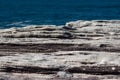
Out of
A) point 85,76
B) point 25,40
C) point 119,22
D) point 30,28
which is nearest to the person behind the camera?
point 85,76

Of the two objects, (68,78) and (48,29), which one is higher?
(48,29)

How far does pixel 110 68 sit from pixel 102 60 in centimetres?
77

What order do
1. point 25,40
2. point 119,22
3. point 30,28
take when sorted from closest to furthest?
1. point 25,40
2. point 30,28
3. point 119,22

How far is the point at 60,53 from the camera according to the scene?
28.3 m

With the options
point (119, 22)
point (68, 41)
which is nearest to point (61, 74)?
point (68, 41)

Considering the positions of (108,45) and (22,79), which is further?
(108,45)

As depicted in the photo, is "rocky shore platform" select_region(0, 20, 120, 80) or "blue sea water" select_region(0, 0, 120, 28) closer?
"rocky shore platform" select_region(0, 20, 120, 80)

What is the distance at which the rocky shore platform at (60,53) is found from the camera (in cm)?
2622

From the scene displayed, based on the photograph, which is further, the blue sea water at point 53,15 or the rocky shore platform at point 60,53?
the blue sea water at point 53,15

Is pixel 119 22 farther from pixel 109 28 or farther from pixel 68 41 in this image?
pixel 68 41

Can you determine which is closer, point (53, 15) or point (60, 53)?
point (60, 53)

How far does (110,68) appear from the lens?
26.0 metres

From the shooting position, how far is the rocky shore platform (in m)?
→ 26.2

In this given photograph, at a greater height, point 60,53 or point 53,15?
point 53,15
